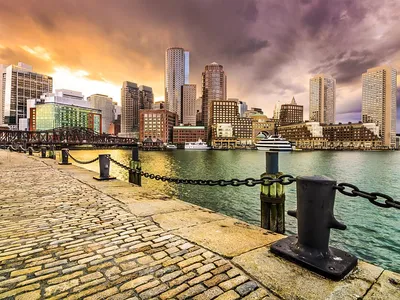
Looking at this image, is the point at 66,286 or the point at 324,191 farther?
the point at 324,191

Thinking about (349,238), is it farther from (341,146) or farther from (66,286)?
(341,146)

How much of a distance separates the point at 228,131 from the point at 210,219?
159458mm

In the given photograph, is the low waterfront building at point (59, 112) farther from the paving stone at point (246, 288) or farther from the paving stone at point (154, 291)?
the paving stone at point (246, 288)

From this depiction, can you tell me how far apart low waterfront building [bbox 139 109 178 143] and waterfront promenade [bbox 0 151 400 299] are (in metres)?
152

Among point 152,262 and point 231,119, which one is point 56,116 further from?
point 152,262

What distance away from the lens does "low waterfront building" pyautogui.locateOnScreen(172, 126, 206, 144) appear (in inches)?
6206

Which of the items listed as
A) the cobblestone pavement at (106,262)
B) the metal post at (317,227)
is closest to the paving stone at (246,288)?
the cobblestone pavement at (106,262)

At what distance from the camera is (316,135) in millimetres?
159500

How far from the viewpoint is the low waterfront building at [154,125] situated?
515ft

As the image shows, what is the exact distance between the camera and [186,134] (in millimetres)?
159250

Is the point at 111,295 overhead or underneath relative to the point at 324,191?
underneath

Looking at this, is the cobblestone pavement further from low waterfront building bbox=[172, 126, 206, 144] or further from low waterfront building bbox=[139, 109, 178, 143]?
low waterfront building bbox=[139, 109, 178, 143]

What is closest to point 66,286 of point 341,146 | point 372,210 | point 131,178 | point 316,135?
point 131,178

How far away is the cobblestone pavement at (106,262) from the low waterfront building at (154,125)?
499ft
